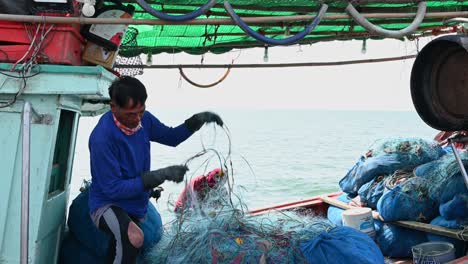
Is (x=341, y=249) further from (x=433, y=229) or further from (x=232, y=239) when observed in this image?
(x=433, y=229)

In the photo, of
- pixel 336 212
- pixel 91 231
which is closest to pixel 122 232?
pixel 91 231

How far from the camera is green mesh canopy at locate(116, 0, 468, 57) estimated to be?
369 centimetres

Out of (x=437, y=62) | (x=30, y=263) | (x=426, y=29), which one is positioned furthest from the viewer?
(x=426, y=29)

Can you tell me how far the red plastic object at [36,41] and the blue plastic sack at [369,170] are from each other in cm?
326

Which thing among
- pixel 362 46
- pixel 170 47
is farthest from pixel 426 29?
pixel 170 47

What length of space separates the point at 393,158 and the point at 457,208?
103cm

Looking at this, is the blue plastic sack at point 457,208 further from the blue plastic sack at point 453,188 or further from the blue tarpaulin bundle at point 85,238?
the blue tarpaulin bundle at point 85,238

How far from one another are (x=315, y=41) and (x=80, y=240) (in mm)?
2943

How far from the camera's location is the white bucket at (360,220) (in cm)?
441

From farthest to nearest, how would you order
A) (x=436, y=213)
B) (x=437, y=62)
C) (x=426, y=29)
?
(x=426, y=29) → (x=436, y=213) → (x=437, y=62)

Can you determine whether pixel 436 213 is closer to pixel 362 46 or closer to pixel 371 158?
pixel 371 158

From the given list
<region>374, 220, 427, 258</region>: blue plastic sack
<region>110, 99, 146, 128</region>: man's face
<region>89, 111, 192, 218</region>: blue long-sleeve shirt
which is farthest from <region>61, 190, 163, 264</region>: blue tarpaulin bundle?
<region>374, 220, 427, 258</region>: blue plastic sack

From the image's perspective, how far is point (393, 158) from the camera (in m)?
4.86

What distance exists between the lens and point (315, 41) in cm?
489
